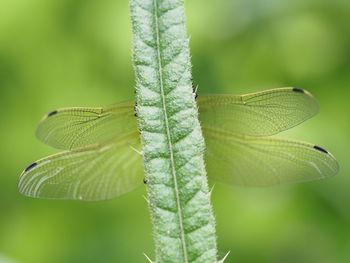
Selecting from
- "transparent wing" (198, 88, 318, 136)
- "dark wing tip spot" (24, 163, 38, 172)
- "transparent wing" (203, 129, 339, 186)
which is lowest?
"transparent wing" (203, 129, 339, 186)

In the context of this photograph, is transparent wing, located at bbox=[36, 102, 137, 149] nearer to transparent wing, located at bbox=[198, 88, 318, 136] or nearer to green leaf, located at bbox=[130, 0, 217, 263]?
transparent wing, located at bbox=[198, 88, 318, 136]

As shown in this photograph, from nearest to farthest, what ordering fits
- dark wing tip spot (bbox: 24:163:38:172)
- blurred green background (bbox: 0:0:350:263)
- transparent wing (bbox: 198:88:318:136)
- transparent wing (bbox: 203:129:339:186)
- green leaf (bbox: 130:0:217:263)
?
1. green leaf (bbox: 130:0:217:263)
2. dark wing tip spot (bbox: 24:163:38:172)
3. transparent wing (bbox: 198:88:318:136)
4. transparent wing (bbox: 203:129:339:186)
5. blurred green background (bbox: 0:0:350:263)


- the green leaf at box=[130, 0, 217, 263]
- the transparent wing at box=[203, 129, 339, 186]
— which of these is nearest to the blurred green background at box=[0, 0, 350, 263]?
the transparent wing at box=[203, 129, 339, 186]

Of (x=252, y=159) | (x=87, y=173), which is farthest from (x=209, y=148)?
(x=87, y=173)

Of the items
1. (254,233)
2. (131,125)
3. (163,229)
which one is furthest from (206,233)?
(254,233)

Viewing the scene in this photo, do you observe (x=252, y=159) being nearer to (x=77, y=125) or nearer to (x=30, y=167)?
(x=77, y=125)

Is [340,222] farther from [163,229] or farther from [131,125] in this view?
[163,229]
